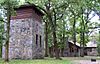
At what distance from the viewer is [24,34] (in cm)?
2558

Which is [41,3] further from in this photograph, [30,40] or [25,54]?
[25,54]

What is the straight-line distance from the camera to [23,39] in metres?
25.6

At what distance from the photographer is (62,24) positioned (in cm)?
4091

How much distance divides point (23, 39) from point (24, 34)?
0.63m

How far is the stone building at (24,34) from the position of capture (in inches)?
994

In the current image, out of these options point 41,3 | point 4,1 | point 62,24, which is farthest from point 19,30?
point 62,24

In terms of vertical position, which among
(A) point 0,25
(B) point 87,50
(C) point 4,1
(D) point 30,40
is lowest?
(B) point 87,50

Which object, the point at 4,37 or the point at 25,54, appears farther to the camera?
the point at 25,54

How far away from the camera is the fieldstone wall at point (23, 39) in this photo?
25203 millimetres

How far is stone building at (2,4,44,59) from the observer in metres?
25.2

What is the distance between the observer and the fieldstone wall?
25203mm

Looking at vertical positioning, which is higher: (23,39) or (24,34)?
(24,34)

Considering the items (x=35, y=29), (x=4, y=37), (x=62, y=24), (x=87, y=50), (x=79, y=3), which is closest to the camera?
(x=4, y=37)

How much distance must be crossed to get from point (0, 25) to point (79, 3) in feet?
31.4
